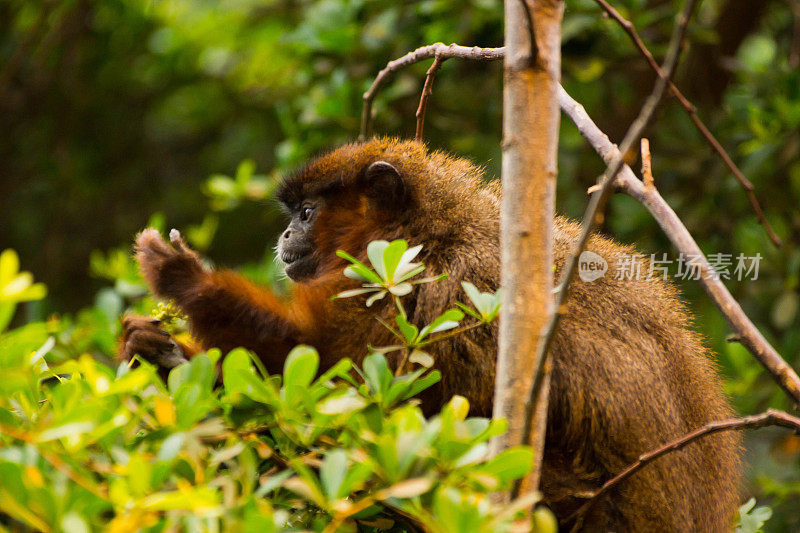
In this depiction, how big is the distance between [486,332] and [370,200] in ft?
2.22

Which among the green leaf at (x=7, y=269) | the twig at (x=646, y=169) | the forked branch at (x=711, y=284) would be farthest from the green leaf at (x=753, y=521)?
the green leaf at (x=7, y=269)

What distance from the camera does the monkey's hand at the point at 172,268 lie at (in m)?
2.62

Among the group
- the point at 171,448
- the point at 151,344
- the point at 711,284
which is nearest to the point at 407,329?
the point at 171,448

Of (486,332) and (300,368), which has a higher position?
(300,368)

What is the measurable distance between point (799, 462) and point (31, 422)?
3380mm

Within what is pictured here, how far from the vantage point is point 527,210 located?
4.74 feet

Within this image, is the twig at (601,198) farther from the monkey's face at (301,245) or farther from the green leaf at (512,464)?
the monkey's face at (301,245)

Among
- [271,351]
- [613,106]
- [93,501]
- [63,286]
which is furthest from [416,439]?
[63,286]

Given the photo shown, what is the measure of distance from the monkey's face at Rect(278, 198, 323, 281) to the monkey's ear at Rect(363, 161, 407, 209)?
296 mm

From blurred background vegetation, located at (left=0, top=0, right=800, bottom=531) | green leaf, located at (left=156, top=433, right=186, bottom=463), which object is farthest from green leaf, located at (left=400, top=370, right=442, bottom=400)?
blurred background vegetation, located at (left=0, top=0, right=800, bottom=531)

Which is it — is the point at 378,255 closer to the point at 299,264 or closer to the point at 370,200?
the point at 370,200

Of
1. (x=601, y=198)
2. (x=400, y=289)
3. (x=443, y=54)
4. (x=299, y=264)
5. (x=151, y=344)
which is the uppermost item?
(x=443, y=54)

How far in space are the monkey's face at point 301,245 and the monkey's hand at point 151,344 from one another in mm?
560

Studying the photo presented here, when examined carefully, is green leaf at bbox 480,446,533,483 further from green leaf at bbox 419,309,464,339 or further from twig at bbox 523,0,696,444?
green leaf at bbox 419,309,464,339
